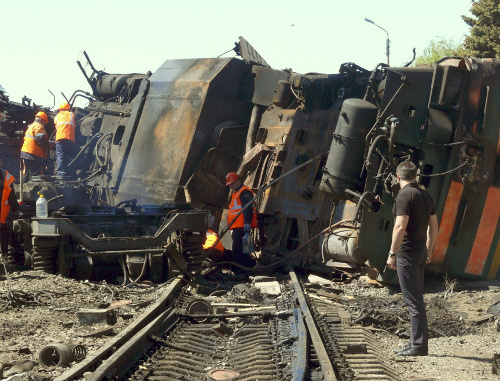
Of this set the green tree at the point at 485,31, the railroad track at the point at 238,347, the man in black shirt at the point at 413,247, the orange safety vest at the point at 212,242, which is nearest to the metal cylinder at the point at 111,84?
the orange safety vest at the point at 212,242

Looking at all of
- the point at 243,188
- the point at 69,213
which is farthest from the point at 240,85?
the point at 69,213

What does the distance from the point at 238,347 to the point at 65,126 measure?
457 inches

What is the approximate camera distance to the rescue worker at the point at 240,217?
513 inches

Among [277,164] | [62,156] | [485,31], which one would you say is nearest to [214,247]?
[277,164]

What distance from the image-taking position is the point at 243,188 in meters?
13.0

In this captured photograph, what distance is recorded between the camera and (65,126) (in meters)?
17.3

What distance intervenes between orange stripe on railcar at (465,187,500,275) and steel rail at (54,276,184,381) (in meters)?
4.58

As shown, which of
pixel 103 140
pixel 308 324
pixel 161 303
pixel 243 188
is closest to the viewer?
pixel 308 324

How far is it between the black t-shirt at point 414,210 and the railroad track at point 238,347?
1116 millimetres

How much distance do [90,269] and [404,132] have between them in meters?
4.90

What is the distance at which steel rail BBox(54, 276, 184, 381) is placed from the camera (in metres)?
5.07

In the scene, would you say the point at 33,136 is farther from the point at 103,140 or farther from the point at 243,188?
the point at 243,188

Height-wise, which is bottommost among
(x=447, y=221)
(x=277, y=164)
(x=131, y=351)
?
(x=131, y=351)

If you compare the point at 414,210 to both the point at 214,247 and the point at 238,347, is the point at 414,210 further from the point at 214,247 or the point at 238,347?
the point at 214,247
